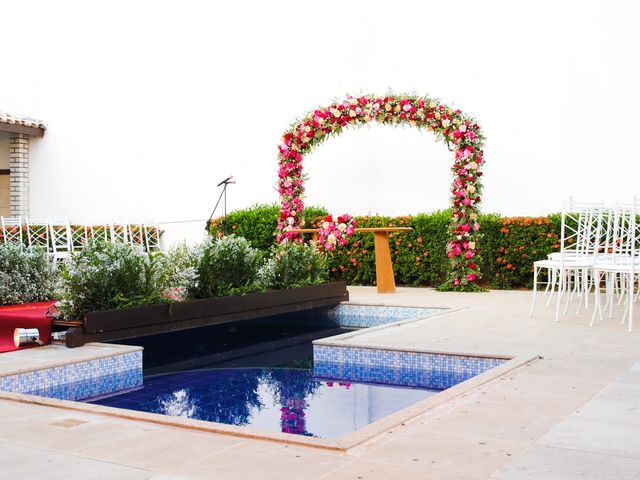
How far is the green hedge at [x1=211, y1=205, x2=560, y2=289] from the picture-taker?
10.7 meters

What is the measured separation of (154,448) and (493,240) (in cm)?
809

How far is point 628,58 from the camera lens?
10836mm

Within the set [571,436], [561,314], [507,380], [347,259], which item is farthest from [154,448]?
[347,259]

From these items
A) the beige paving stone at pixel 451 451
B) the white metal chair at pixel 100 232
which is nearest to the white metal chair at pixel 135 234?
the white metal chair at pixel 100 232

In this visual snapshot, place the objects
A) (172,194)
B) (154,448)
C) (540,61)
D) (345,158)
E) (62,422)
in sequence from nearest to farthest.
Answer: (154,448) → (62,422) → (540,61) → (345,158) → (172,194)

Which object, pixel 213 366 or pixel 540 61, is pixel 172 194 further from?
pixel 213 366

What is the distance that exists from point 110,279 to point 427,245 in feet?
18.0

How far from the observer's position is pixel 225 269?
27.2 ft

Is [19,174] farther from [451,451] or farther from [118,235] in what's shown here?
[451,451]

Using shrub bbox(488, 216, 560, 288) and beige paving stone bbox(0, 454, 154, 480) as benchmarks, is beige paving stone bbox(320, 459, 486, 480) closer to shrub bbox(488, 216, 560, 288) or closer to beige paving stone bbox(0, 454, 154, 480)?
beige paving stone bbox(0, 454, 154, 480)

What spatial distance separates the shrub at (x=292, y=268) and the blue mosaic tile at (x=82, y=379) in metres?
3.05

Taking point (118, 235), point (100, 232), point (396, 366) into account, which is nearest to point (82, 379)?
point (396, 366)

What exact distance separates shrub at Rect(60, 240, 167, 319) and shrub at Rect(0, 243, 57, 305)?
0.84 metres

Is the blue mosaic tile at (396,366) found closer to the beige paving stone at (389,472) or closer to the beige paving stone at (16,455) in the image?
the beige paving stone at (389,472)
